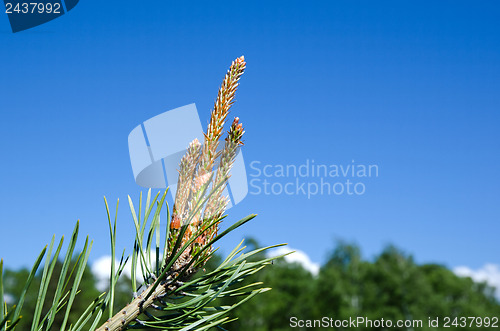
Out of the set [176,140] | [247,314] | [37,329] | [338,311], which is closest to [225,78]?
[176,140]

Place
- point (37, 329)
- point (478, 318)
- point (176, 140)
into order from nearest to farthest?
point (37, 329) → point (176, 140) → point (478, 318)

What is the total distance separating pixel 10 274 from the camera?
32250mm

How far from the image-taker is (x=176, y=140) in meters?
1.20

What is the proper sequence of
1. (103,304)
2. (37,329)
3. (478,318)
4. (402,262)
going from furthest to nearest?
(402,262), (478,318), (103,304), (37,329)

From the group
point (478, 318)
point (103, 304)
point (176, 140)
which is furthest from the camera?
point (478, 318)

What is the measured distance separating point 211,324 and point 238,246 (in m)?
0.29

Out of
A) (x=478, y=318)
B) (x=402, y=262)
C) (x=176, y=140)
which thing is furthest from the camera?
(x=402, y=262)

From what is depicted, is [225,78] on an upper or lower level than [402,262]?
lower

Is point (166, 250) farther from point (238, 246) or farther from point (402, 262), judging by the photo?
point (402, 262)

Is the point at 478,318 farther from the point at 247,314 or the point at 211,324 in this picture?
the point at 211,324

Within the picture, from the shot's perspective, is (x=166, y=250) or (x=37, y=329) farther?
(x=166, y=250)

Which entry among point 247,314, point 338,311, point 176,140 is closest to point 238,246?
point 176,140

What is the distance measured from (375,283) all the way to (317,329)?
6.50 meters

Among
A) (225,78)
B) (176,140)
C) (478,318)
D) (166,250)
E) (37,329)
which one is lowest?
(37,329)
